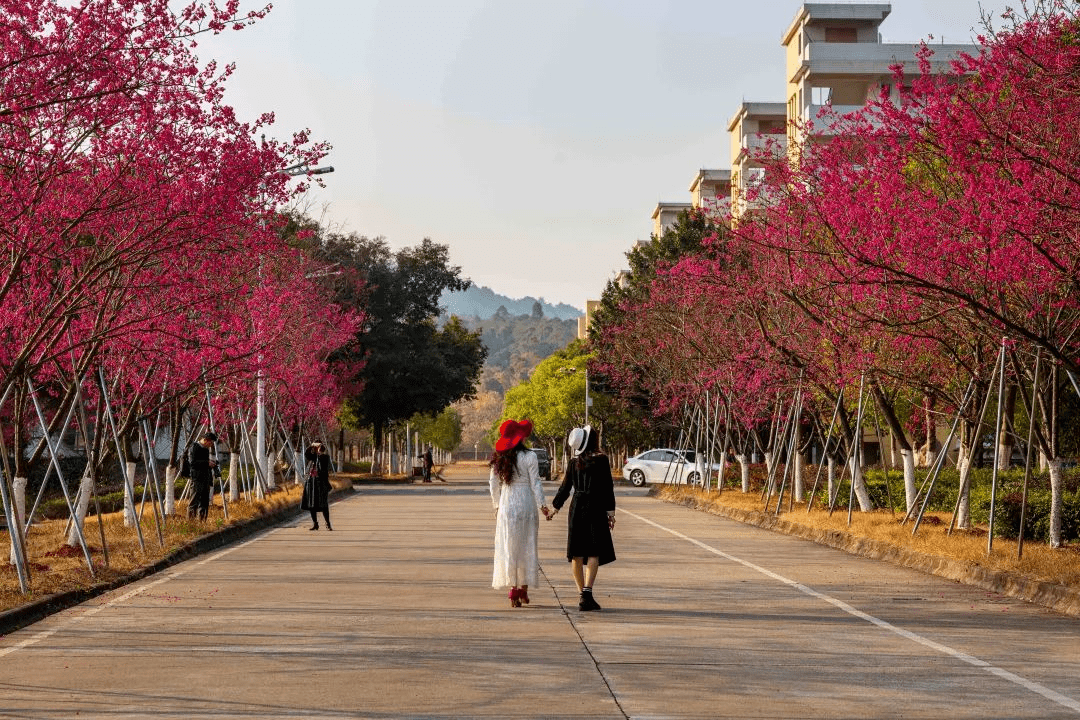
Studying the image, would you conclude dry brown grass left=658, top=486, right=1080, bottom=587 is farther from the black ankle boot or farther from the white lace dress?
the white lace dress

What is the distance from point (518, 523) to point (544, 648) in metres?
3.45

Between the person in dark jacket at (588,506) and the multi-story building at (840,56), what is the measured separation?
5506cm

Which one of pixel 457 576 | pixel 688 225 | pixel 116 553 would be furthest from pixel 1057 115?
pixel 688 225

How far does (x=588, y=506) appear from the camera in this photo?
15453 millimetres

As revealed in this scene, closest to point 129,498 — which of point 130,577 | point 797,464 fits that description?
point 130,577

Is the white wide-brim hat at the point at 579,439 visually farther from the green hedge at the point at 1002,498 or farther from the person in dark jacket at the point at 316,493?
the person in dark jacket at the point at 316,493

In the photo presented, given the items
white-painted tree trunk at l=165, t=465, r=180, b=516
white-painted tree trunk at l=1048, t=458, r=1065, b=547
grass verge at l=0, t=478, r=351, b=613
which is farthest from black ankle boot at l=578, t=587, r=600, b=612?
white-painted tree trunk at l=165, t=465, r=180, b=516

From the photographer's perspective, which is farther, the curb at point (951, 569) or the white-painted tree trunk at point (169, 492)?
the white-painted tree trunk at point (169, 492)

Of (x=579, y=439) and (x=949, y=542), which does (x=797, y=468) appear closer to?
(x=949, y=542)

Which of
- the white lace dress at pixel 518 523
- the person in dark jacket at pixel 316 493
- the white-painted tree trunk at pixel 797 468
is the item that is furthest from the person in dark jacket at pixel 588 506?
the white-painted tree trunk at pixel 797 468

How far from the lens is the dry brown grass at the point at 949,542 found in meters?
17.1

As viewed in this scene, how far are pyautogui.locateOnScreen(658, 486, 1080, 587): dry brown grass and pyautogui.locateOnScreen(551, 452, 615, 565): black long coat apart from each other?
4416 millimetres

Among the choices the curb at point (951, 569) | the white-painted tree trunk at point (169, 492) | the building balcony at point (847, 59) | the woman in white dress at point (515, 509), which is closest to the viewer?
the woman in white dress at point (515, 509)

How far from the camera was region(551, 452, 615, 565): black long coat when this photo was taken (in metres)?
15.3
